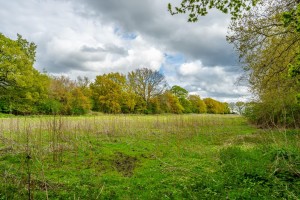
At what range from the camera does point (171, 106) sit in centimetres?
5556

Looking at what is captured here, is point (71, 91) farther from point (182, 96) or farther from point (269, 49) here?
point (269, 49)

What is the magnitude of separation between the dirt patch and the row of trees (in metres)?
22.5

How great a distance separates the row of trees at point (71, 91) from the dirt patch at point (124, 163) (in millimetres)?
22478

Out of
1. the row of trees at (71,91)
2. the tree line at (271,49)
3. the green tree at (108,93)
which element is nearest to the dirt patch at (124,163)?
the tree line at (271,49)

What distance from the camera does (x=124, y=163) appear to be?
25.8 feet

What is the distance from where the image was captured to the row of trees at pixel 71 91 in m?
30.1

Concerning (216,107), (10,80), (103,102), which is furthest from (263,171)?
(216,107)

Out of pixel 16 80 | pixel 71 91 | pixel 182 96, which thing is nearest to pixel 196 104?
pixel 182 96

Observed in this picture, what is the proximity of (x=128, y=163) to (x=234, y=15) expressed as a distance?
566 centimetres

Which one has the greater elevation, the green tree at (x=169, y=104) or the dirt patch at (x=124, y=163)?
the green tree at (x=169, y=104)

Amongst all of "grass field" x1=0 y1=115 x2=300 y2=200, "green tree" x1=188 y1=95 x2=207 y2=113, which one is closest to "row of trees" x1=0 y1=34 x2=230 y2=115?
"green tree" x1=188 y1=95 x2=207 y2=113

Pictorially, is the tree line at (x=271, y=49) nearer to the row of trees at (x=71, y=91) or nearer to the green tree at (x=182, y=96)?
the row of trees at (x=71, y=91)

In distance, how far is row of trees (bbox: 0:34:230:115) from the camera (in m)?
30.1

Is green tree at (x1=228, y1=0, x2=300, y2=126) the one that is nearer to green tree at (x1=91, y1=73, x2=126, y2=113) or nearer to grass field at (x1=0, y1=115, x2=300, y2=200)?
grass field at (x1=0, y1=115, x2=300, y2=200)
